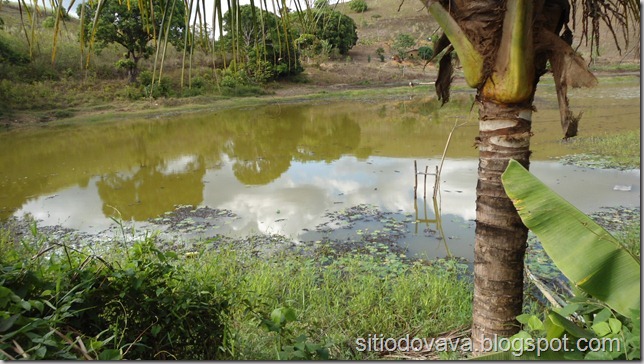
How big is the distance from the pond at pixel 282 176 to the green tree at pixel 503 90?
1732 mm

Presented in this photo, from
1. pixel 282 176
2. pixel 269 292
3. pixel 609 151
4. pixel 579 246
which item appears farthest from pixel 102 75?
pixel 579 246

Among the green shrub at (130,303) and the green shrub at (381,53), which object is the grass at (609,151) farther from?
the green shrub at (381,53)

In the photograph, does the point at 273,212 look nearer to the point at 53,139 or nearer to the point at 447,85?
the point at 447,85

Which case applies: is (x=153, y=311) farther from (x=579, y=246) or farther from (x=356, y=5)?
(x=356, y=5)

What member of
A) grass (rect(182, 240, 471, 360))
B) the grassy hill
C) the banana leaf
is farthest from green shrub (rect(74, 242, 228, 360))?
the grassy hill

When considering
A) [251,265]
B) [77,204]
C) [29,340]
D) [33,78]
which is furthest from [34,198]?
[33,78]

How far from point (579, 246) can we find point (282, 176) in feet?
21.2

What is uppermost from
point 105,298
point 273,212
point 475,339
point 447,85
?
point 447,85

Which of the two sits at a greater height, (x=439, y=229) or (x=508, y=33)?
(x=508, y=33)

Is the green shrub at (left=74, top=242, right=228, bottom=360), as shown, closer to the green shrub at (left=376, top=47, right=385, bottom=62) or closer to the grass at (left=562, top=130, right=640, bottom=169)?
the grass at (left=562, top=130, right=640, bottom=169)

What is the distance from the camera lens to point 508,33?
4.70 ft

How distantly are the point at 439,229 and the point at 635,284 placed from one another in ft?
11.6

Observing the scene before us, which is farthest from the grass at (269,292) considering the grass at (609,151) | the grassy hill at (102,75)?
the grassy hill at (102,75)

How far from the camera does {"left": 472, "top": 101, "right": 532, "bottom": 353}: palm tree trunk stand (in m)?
1.52
